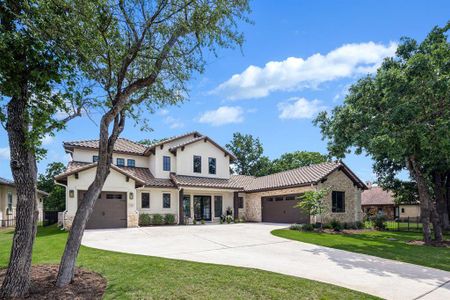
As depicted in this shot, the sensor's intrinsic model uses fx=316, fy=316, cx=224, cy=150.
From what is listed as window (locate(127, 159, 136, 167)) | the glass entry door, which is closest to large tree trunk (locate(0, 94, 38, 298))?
window (locate(127, 159, 136, 167))

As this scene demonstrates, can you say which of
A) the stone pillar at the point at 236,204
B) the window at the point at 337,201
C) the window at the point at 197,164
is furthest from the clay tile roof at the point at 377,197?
the window at the point at 197,164

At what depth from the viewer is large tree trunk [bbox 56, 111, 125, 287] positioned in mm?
6918

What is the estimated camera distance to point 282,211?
83.5 ft

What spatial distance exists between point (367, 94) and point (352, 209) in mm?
12589

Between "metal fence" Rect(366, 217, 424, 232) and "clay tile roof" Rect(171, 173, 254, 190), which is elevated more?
"clay tile roof" Rect(171, 173, 254, 190)

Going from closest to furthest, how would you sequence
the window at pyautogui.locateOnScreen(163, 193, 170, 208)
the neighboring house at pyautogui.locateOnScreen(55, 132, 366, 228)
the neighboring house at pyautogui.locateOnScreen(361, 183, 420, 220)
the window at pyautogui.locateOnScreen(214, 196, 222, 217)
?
the neighboring house at pyautogui.locateOnScreen(55, 132, 366, 228)
the window at pyautogui.locateOnScreen(163, 193, 170, 208)
the window at pyautogui.locateOnScreen(214, 196, 222, 217)
the neighboring house at pyautogui.locateOnScreen(361, 183, 420, 220)

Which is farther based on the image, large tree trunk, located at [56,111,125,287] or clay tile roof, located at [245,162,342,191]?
clay tile roof, located at [245,162,342,191]

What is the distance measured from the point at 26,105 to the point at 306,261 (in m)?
8.80

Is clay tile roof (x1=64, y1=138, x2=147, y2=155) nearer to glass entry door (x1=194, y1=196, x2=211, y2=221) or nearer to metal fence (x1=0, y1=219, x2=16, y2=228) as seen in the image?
glass entry door (x1=194, y1=196, x2=211, y2=221)

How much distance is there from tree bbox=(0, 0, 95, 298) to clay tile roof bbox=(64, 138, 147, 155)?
60.0ft

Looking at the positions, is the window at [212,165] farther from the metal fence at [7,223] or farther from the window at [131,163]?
the metal fence at [7,223]

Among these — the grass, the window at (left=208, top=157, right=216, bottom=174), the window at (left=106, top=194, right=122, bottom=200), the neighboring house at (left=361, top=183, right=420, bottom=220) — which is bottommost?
the neighboring house at (left=361, top=183, right=420, bottom=220)

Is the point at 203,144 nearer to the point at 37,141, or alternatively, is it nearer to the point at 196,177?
the point at 196,177

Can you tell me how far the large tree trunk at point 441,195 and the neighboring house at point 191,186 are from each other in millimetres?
6041
